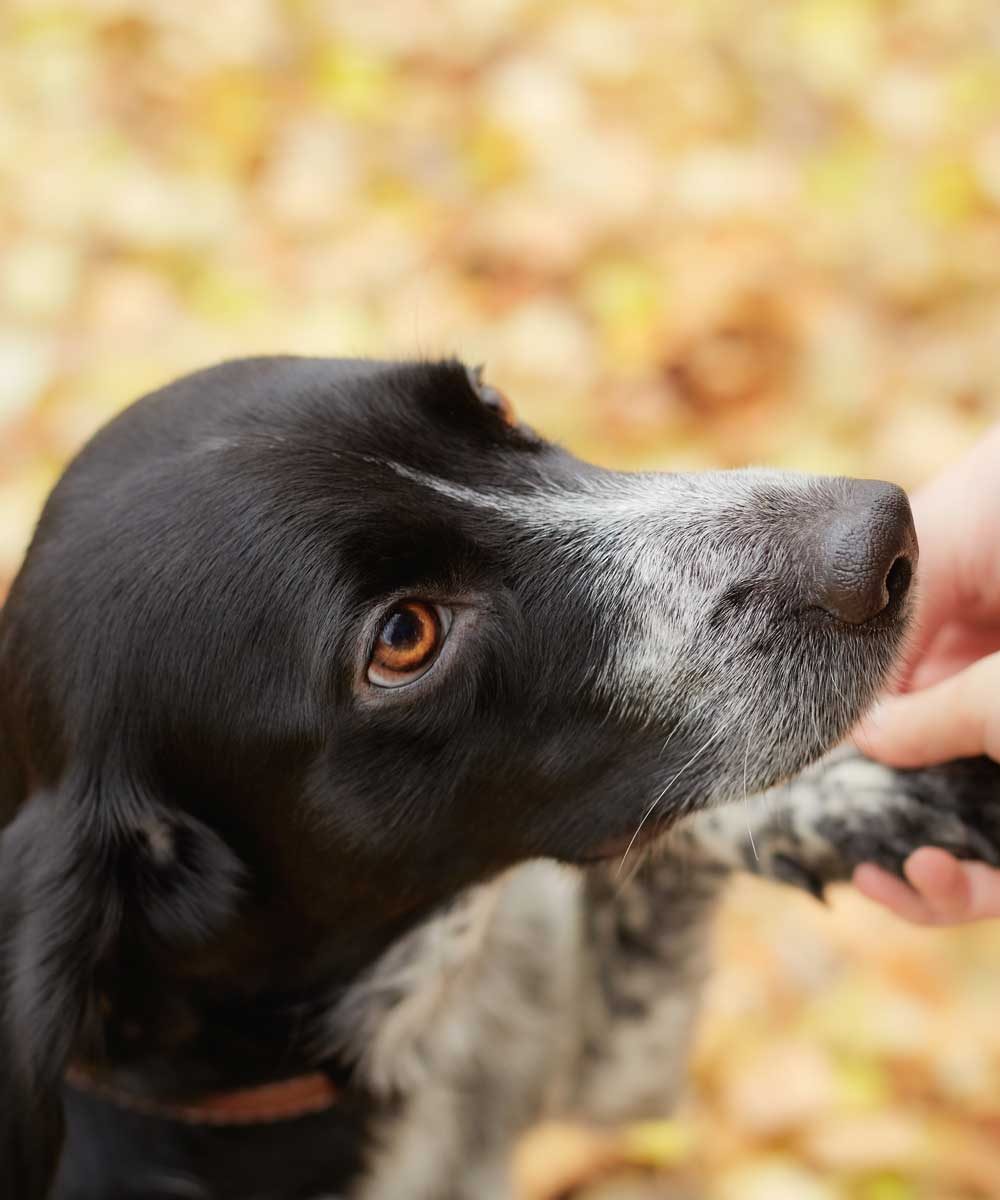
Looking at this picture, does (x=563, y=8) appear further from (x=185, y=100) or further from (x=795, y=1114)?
(x=795, y=1114)

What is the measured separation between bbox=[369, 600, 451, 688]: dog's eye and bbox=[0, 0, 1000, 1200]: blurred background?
1.80 metres

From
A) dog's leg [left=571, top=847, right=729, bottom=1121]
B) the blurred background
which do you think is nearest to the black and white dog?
dog's leg [left=571, top=847, right=729, bottom=1121]

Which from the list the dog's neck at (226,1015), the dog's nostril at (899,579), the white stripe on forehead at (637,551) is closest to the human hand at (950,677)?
the dog's nostril at (899,579)

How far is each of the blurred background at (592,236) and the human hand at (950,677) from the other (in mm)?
1238

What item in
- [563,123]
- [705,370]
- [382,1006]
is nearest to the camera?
[382,1006]

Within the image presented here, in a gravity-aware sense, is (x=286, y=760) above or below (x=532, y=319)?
below

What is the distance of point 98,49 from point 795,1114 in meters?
4.56

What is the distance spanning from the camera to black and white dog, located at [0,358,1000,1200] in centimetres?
212

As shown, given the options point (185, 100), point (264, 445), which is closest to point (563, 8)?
point (185, 100)

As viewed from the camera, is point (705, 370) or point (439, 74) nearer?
point (705, 370)

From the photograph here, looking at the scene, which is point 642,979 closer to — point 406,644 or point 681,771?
point 681,771

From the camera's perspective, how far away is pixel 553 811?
90.7 inches

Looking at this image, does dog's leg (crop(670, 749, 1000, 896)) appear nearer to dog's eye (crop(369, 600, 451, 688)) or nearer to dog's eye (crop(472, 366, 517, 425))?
dog's eye (crop(369, 600, 451, 688))

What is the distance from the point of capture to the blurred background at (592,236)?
3.78 m
